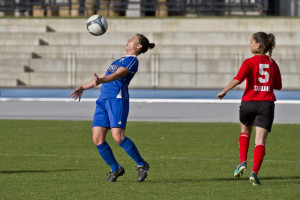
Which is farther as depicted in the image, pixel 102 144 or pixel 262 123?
pixel 102 144

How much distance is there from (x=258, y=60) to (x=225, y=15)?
107 ft

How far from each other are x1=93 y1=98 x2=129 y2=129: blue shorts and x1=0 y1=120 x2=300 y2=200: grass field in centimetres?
74

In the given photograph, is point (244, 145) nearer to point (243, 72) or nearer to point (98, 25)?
point (243, 72)

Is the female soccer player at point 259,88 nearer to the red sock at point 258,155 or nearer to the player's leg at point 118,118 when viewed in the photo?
the red sock at point 258,155

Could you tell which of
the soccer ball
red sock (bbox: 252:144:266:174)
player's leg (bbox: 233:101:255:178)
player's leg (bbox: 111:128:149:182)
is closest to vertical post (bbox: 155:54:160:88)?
the soccer ball

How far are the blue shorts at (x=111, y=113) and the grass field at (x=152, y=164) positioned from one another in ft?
2.44

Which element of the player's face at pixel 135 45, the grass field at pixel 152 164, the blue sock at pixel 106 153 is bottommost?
the grass field at pixel 152 164

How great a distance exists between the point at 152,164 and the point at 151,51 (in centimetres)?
2624

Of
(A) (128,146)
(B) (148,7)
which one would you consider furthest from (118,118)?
(B) (148,7)

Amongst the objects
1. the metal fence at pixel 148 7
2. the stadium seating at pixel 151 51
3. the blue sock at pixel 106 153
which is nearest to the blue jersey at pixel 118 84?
the blue sock at pixel 106 153

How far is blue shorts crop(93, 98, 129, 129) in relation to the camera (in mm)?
8922

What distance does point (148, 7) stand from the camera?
42156 millimetres

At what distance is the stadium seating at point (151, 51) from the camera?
35281 millimetres

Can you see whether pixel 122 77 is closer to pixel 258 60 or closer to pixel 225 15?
pixel 258 60
